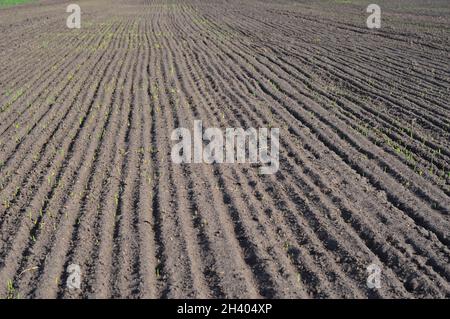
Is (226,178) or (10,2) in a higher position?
(10,2)

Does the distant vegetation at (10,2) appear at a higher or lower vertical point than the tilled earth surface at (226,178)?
higher

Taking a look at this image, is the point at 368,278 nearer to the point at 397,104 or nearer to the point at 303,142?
the point at 303,142

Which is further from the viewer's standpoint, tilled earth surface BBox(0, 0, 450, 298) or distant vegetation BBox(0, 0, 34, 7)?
distant vegetation BBox(0, 0, 34, 7)

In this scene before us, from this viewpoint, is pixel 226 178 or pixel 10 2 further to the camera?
pixel 10 2

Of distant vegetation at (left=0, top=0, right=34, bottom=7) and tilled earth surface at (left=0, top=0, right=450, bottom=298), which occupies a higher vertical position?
distant vegetation at (left=0, top=0, right=34, bottom=7)

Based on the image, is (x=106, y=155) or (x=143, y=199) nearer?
(x=143, y=199)

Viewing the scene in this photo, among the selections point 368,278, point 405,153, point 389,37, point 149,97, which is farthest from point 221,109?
point 389,37

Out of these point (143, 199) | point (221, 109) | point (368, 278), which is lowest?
point (368, 278)

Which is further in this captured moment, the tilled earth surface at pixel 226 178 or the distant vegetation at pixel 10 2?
the distant vegetation at pixel 10 2
